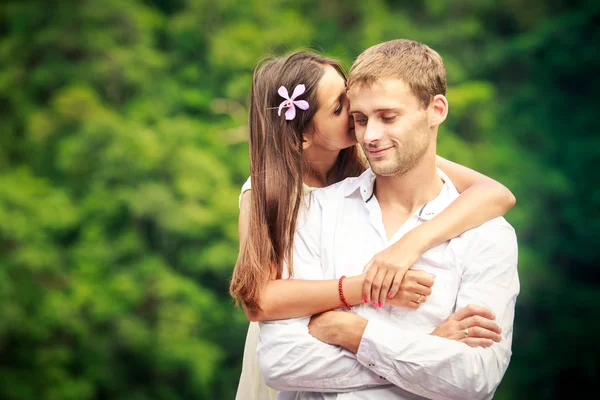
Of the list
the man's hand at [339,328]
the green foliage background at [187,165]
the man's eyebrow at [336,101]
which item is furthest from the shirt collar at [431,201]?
the green foliage background at [187,165]

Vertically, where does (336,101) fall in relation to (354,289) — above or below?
above

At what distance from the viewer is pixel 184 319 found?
685 cm

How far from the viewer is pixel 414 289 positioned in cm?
170

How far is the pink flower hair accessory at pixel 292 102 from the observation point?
1.99 meters

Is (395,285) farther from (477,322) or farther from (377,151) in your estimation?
(377,151)

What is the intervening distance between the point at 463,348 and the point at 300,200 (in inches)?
21.9

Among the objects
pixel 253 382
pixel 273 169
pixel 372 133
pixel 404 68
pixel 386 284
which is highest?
pixel 404 68

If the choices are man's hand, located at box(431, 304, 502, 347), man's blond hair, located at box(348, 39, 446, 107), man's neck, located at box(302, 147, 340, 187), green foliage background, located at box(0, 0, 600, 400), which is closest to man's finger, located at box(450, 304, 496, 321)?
man's hand, located at box(431, 304, 502, 347)

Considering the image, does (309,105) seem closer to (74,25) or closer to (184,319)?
(184,319)

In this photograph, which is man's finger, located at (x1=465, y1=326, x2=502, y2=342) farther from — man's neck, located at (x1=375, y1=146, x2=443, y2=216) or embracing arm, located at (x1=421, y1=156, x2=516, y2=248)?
man's neck, located at (x1=375, y1=146, x2=443, y2=216)

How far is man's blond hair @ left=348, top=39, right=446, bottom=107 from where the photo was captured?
A: 5.85 ft

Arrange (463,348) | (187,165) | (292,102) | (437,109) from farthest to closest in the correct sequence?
(187,165), (292,102), (437,109), (463,348)

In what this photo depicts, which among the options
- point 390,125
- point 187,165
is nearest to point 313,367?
point 390,125

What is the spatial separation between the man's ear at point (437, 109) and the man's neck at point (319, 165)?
0.38 meters
